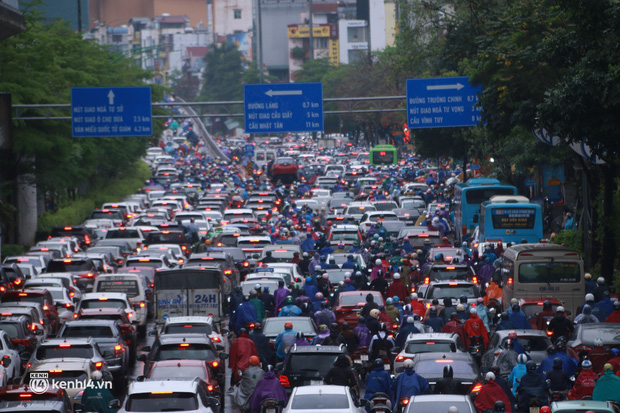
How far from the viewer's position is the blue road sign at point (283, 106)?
4081cm

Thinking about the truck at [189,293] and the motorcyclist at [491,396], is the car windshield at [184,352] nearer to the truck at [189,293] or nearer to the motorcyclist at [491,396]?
the motorcyclist at [491,396]

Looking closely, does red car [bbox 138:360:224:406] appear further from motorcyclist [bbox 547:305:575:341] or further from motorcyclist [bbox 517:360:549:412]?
motorcyclist [bbox 547:305:575:341]

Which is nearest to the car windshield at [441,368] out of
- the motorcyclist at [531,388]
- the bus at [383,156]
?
the motorcyclist at [531,388]

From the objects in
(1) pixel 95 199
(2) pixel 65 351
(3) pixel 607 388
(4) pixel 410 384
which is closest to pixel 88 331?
(2) pixel 65 351

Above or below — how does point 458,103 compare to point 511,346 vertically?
above

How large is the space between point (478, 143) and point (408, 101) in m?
15.6

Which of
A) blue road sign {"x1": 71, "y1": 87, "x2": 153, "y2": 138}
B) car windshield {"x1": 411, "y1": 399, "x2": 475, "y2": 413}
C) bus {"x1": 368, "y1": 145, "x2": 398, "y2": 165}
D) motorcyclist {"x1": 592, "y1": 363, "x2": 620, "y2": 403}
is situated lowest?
bus {"x1": 368, "y1": 145, "x2": 398, "y2": 165}

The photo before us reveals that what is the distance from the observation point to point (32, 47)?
146 ft

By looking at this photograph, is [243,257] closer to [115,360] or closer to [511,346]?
[115,360]

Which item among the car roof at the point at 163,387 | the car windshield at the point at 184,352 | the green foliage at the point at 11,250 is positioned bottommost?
the green foliage at the point at 11,250

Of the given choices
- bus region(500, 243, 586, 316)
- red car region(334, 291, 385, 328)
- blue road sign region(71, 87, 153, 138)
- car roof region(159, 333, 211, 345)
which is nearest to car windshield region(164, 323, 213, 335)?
car roof region(159, 333, 211, 345)

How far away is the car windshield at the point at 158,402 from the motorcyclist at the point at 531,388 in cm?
447

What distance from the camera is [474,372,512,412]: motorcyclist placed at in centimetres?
1561

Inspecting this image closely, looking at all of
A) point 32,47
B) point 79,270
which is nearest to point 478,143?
point 32,47
